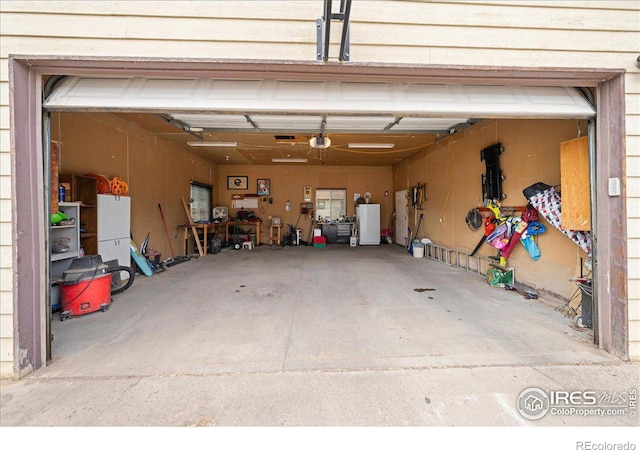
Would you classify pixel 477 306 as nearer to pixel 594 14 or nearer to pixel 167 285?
pixel 594 14

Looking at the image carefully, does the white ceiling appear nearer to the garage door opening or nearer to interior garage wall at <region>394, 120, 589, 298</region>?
the garage door opening

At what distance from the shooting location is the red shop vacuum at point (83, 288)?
2930 mm

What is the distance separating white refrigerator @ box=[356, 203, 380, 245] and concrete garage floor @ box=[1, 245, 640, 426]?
558cm

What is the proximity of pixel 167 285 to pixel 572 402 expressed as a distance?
15.8 feet

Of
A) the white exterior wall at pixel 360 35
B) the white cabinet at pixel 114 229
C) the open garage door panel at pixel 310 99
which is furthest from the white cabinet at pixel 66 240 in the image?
the open garage door panel at pixel 310 99

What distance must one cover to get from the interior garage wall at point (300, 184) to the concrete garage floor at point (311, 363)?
6320 millimetres

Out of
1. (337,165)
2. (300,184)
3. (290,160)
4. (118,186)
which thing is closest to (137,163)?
(118,186)

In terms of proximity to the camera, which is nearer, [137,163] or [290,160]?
[137,163]

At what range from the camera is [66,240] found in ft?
11.1

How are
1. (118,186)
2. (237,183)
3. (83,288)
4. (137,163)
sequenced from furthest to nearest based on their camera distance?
(237,183)
(137,163)
(118,186)
(83,288)

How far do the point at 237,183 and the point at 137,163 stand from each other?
14.8 ft

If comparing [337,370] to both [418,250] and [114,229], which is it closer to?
[114,229]

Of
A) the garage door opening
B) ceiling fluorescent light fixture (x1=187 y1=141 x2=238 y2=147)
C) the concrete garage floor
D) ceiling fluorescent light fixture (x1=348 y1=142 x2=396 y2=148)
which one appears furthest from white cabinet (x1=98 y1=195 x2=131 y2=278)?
ceiling fluorescent light fixture (x1=348 y1=142 x2=396 y2=148)

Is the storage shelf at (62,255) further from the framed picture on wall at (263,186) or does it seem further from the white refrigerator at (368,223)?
the white refrigerator at (368,223)
